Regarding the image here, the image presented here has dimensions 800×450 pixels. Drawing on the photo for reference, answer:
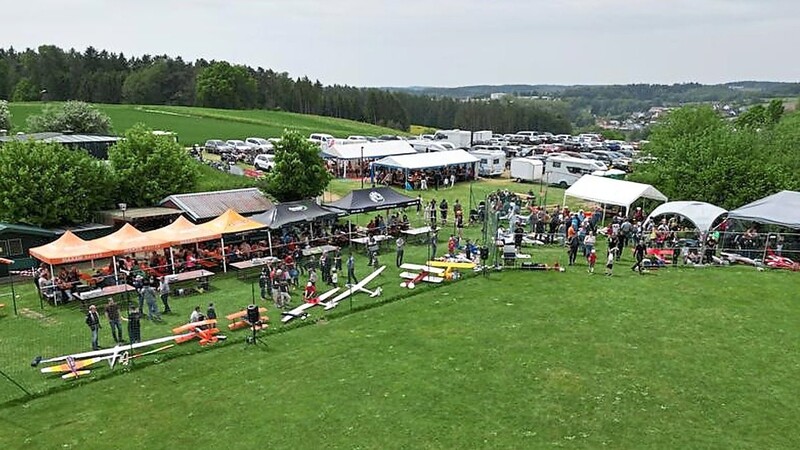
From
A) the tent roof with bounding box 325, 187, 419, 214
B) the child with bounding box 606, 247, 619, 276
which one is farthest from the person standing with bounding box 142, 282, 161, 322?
the child with bounding box 606, 247, 619, 276

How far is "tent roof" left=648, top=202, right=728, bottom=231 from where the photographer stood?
80.1ft

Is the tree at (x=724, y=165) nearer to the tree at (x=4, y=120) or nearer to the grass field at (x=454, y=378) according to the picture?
the grass field at (x=454, y=378)

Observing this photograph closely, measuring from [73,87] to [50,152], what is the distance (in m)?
96.9

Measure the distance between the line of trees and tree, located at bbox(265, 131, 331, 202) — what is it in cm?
8102

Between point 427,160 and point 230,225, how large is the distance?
2123 cm

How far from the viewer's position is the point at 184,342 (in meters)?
16.1

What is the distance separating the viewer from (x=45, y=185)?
24.7m

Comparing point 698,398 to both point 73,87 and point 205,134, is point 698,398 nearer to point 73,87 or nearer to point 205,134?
point 205,134

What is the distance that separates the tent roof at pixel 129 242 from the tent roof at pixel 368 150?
23643mm

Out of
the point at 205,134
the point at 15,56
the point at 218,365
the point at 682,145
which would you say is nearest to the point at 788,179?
the point at 682,145

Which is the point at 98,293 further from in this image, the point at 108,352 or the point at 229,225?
the point at 229,225

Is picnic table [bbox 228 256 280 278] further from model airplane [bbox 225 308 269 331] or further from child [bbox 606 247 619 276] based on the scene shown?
child [bbox 606 247 619 276]

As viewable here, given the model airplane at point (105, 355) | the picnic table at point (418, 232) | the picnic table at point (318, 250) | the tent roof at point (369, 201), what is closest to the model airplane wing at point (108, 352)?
the model airplane at point (105, 355)

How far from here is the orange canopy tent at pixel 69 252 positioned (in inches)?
779
